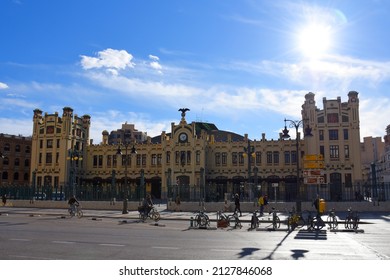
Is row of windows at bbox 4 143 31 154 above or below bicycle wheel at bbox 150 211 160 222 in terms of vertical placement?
above

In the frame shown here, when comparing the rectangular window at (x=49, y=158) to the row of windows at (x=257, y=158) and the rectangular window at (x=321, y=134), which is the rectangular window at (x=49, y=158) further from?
the rectangular window at (x=321, y=134)

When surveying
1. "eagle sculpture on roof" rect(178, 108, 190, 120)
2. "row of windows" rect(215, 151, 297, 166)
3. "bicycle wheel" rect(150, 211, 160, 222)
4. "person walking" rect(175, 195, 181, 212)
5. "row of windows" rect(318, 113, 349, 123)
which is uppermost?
"eagle sculpture on roof" rect(178, 108, 190, 120)

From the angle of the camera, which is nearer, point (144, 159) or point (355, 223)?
point (355, 223)

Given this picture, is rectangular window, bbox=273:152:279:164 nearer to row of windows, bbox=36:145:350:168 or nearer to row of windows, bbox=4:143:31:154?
row of windows, bbox=36:145:350:168

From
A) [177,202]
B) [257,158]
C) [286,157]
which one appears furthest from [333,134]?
[177,202]

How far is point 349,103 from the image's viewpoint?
5969 cm

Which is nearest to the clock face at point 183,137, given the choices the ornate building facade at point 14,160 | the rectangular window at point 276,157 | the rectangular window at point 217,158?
the rectangular window at point 217,158

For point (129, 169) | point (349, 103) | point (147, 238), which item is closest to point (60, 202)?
point (129, 169)

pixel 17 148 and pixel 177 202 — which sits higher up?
pixel 17 148

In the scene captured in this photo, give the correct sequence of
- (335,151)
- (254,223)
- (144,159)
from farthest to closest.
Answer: (144,159), (335,151), (254,223)

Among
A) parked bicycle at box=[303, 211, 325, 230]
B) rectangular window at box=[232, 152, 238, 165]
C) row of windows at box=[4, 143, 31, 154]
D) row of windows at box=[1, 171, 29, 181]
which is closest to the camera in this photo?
parked bicycle at box=[303, 211, 325, 230]

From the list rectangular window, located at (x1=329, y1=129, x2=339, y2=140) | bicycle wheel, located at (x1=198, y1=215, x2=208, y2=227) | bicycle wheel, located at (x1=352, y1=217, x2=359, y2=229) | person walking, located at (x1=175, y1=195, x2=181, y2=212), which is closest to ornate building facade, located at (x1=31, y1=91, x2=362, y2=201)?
rectangular window, located at (x1=329, y1=129, x2=339, y2=140)

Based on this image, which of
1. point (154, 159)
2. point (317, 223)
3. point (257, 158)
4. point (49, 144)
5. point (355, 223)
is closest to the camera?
point (317, 223)

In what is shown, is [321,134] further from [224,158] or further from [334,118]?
[224,158]
